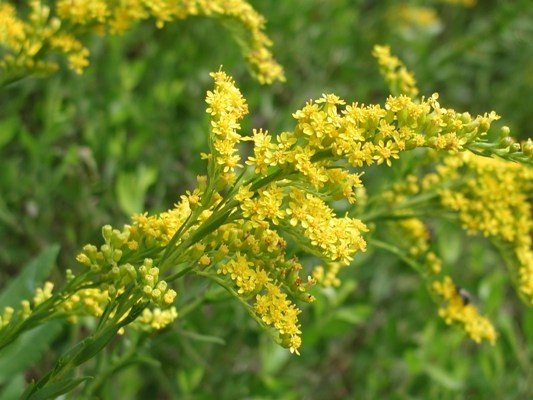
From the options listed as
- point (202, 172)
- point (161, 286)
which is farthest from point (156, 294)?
point (202, 172)

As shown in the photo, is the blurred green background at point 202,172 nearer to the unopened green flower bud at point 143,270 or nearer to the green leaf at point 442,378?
the green leaf at point 442,378

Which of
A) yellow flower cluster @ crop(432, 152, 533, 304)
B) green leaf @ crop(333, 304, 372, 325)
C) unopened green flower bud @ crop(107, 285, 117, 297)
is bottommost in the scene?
unopened green flower bud @ crop(107, 285, 117, 297)

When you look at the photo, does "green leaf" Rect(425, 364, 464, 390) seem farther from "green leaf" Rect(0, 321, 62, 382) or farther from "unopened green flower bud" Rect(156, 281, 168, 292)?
"unopened green flower bud" Rect(156, 281, 168, 292)

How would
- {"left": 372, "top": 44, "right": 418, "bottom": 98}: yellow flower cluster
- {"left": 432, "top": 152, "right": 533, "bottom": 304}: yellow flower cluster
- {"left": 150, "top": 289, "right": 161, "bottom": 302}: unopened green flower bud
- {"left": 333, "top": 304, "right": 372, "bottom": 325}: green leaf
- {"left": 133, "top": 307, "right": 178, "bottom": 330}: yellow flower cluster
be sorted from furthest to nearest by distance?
{"left": 333, "top": 304, "right": 372, "bottom": 325}: green leaf, {"left": 372, "top": 44, "right": 418, "bottom": 98}: yellow flower cluster, {"left": 432, "top": 152, "right": 533, "bottom": 304}: yellow flower cluster, {"left": 133, "top": 307, "right": 178, "bottom": 330}: yellow flower cluster, {"left": 150, "top": 289, "right": 161, "bottom": 302}: unopened green flower bud

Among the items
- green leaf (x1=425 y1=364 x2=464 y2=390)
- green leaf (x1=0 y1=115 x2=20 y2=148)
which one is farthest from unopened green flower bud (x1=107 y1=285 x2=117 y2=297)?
green leaf (x1=425 y1=364 x2=464 y2=390)

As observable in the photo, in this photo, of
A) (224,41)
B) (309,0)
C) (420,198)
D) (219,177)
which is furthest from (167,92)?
(219,177)

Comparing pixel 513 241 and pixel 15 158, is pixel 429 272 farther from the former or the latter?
pixel 15 158
